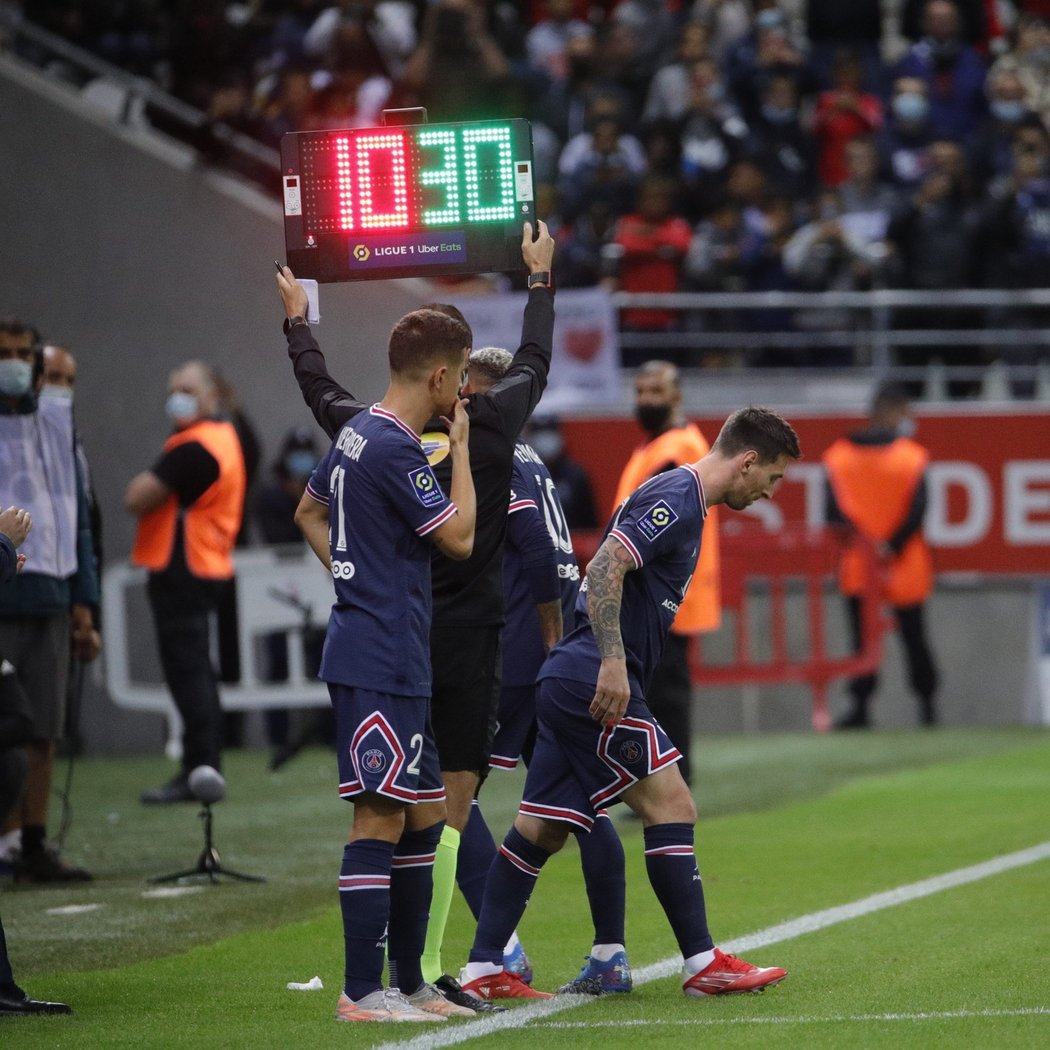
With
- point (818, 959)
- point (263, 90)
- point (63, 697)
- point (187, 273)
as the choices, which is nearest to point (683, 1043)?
point (818, 959)

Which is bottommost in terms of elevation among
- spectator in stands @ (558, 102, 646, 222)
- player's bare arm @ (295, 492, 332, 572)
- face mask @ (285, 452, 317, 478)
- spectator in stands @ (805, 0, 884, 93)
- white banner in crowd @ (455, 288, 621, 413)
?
player's bare arm @ (295, 492, 332, 572)

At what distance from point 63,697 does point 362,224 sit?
378cm

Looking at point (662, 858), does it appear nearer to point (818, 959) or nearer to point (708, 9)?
point (818, 959)

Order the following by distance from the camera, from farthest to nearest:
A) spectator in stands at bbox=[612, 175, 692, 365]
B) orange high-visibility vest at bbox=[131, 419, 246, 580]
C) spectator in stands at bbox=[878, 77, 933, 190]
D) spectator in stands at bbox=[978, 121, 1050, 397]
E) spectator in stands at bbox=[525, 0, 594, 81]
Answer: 1. spectator in stands at bbox=[525, 0, 594, 81]
2. spectator in stands at bbox=[878, 77, 933, 190]
3. spectator in stands at bbox=[612, 175, 692, 365]
4. spectator in stands at bbox=[978, 121, 1050, 397]
5. orange high-visibility vest at bbox=[131, 419, 246, 580]

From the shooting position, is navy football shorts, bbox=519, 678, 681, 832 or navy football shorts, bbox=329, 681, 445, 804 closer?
navy football shorts, bbox=329, 681, 445, 804

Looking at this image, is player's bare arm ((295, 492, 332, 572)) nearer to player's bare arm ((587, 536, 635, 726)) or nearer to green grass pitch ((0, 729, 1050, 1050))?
player's bare arm ((587, 536, 635, 726))

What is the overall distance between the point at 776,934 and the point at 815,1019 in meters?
1.79

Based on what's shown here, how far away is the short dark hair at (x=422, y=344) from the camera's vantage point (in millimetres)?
6156

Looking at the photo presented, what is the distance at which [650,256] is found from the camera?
18266 millimetres

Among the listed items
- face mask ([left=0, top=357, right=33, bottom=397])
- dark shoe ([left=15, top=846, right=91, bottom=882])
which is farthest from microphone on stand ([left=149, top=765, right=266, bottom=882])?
face mask ([left=0, top=357, right=33, bottom=397])

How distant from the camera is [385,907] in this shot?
604 cm

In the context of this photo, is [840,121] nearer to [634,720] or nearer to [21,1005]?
[634,720]

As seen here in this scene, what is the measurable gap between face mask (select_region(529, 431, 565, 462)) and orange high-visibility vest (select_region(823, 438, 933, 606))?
222 cm

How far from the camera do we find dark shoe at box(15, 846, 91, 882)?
9641mm
